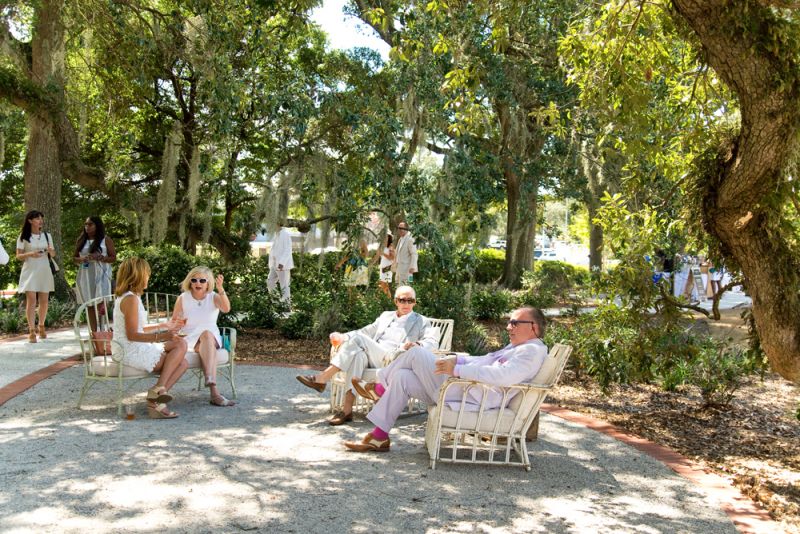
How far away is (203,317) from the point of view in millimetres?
6113

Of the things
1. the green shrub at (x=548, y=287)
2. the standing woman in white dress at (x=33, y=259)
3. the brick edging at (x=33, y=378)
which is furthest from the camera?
the green shrub at (x=548, y=287)

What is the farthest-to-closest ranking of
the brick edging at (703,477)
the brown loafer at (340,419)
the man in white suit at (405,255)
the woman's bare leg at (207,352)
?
the man in white suit at (405,255), the woman's bare leg at (207,352), the brown loafer at (340,419), the brick edging at (703,477)

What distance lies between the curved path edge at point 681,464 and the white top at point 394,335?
1.46 m

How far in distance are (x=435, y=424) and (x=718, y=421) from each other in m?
2.82

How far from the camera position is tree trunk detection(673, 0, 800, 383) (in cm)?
395

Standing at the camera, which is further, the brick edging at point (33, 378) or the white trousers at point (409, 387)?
the brick edging at point (33, 378)

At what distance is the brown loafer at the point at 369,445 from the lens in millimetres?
4867

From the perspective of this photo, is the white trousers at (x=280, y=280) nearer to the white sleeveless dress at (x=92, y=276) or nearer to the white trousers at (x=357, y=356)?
the white sleeveless dress at (x=92, y=276)

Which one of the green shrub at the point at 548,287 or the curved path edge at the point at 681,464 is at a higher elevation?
the green shrub at the point at 548,287

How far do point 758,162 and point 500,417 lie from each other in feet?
6.58

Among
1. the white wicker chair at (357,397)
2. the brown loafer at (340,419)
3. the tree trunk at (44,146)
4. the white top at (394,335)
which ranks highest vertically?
the tree trunk at (44,146)

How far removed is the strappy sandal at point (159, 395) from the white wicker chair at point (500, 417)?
2.00m

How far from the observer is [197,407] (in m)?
6.04

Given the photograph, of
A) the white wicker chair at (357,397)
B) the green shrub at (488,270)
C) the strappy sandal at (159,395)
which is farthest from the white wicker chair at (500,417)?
the green shrub at (488,270)
